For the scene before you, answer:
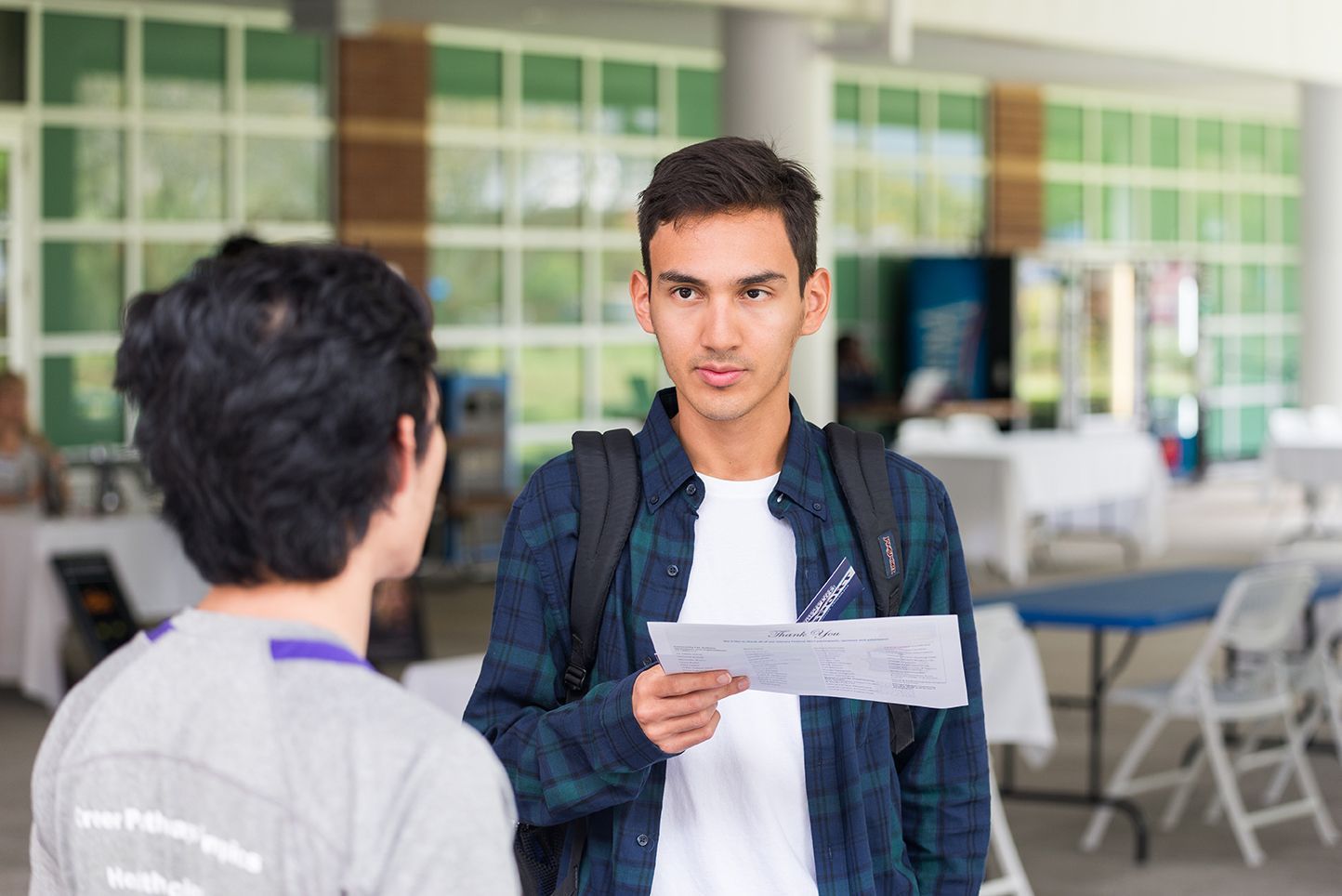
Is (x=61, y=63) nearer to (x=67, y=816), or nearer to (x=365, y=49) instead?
(x=365, y=49)

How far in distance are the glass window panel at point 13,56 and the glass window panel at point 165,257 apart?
1.29 meters

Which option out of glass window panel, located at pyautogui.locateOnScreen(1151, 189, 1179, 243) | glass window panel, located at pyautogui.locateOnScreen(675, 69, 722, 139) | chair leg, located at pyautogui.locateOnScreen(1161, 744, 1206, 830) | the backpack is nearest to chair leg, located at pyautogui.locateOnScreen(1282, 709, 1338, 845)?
chair leg, located at pyautogui.locateOnScreen(1161, 744, 1206, 830)

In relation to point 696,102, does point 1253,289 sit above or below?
below

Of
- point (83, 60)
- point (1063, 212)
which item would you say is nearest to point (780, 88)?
point (83, 60)

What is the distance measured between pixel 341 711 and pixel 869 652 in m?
0.71

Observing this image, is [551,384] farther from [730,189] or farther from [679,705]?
[679,705]

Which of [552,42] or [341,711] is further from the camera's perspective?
[552,42]

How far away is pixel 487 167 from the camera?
44.0 ft

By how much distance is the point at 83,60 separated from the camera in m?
11.3

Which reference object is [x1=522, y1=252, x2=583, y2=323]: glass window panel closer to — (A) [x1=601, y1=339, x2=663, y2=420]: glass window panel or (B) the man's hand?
(A) [x1=601, y1=339, x2=663, y2=420]: glass window panel

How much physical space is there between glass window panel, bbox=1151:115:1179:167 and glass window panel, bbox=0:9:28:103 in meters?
12.3

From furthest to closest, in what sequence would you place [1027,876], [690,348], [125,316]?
1. [1027,876]
2. [690,348]
3. [125,316]

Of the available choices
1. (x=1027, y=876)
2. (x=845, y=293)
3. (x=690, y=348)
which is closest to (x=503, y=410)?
(x=845, y=293)

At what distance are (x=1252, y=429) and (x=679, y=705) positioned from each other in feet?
65.1
